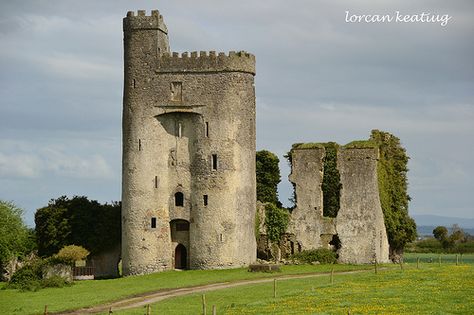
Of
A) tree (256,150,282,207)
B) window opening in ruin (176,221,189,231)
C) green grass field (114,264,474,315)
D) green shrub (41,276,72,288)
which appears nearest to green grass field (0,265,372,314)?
green shrub (41,276,72,288)

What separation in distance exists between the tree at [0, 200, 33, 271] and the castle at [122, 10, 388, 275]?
9243 mm

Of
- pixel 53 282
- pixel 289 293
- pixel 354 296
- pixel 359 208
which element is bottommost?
pixel 354 296

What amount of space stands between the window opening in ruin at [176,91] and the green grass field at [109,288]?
1191 cm

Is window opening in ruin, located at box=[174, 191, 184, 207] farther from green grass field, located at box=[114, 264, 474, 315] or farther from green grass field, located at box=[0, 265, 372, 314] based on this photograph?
green grass field, located at box=[114, 264, 474, 315]

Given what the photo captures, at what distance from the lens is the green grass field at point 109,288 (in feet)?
156

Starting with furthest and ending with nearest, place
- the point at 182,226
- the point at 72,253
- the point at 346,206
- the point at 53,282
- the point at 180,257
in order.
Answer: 1. the point at 346,206
2. the point at 180,257
3. the point at 182,226
4. the point at 72,253
5. the point at 53,282

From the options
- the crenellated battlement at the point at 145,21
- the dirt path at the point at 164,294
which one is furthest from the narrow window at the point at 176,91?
the dirt path at the point at 164,294

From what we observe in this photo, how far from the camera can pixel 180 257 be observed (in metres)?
67.1

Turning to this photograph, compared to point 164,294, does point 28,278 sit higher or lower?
higher

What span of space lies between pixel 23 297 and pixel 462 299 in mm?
25166

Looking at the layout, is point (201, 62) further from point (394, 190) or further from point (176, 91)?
point (394, 190)

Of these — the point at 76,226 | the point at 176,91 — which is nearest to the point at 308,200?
the point at 176,91

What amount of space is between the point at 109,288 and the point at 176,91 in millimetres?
15800

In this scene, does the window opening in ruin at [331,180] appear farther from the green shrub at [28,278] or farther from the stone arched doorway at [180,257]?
the green shrub at [28,278]
